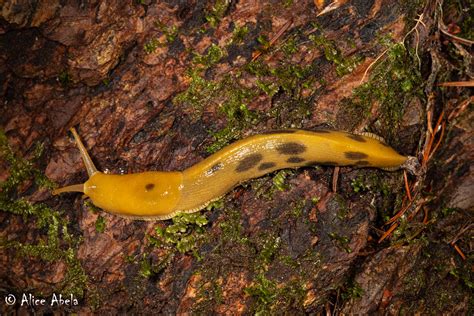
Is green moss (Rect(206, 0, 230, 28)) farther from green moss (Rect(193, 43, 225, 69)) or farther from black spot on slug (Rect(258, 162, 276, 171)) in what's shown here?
black spot on slug (Rect(258, 162, 276, 171))

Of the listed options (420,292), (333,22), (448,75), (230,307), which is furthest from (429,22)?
(230,307)

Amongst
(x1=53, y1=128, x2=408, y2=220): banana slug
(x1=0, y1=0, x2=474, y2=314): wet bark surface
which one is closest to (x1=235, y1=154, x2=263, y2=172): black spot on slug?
(x1=53, y1=128, x2=408, y2=220): banana slug

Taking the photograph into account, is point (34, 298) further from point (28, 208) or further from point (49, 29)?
point (49, 29)

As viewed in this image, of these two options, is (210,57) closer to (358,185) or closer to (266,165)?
(266,165)

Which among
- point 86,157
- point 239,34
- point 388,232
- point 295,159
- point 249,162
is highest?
point 239,34

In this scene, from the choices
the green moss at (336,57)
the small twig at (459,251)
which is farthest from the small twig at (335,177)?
the small twig at (459,251)

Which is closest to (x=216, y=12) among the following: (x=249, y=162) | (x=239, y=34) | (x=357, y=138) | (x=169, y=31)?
(x=239, y=34)
